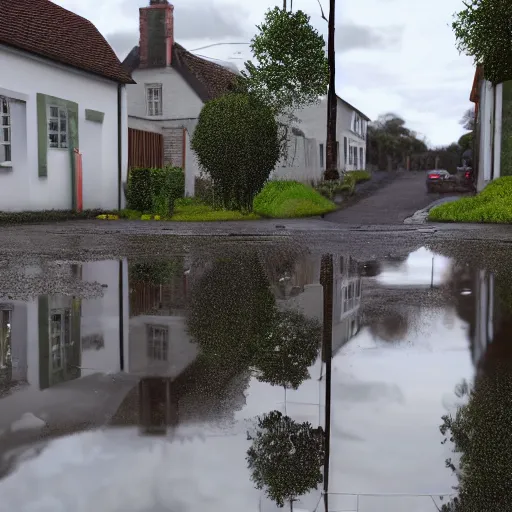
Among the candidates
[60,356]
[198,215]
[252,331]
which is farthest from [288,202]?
[60,356]

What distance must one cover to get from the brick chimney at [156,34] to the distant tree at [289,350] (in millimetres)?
27646

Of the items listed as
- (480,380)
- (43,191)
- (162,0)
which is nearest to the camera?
(480,380)

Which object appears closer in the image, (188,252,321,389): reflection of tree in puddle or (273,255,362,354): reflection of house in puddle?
(188,252,321,389): reflection of tree in puddle

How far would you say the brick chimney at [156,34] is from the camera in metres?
31.5

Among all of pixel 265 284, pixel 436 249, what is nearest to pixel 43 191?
pixel 436 249

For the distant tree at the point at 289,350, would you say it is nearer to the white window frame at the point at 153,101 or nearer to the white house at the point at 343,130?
the white window frame at the point at 153,101

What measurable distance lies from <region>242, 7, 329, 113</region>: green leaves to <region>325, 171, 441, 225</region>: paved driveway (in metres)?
4.25

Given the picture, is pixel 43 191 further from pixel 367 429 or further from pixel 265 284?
pixel 367 429

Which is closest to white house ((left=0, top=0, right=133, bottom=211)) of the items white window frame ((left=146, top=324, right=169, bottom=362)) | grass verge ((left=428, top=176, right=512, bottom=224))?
grass verge ((left=428, top=176, right=512, bottom=224))

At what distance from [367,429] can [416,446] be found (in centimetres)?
27

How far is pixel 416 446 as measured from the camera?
3201 mm

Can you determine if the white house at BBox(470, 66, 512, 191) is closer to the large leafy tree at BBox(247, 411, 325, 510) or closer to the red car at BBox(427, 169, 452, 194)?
the red car at BBox(427, 169, 452, 194)

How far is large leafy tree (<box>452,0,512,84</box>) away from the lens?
20391 mm

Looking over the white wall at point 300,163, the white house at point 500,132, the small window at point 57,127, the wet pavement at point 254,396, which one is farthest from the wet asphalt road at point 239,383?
the white wall at point 300,163
